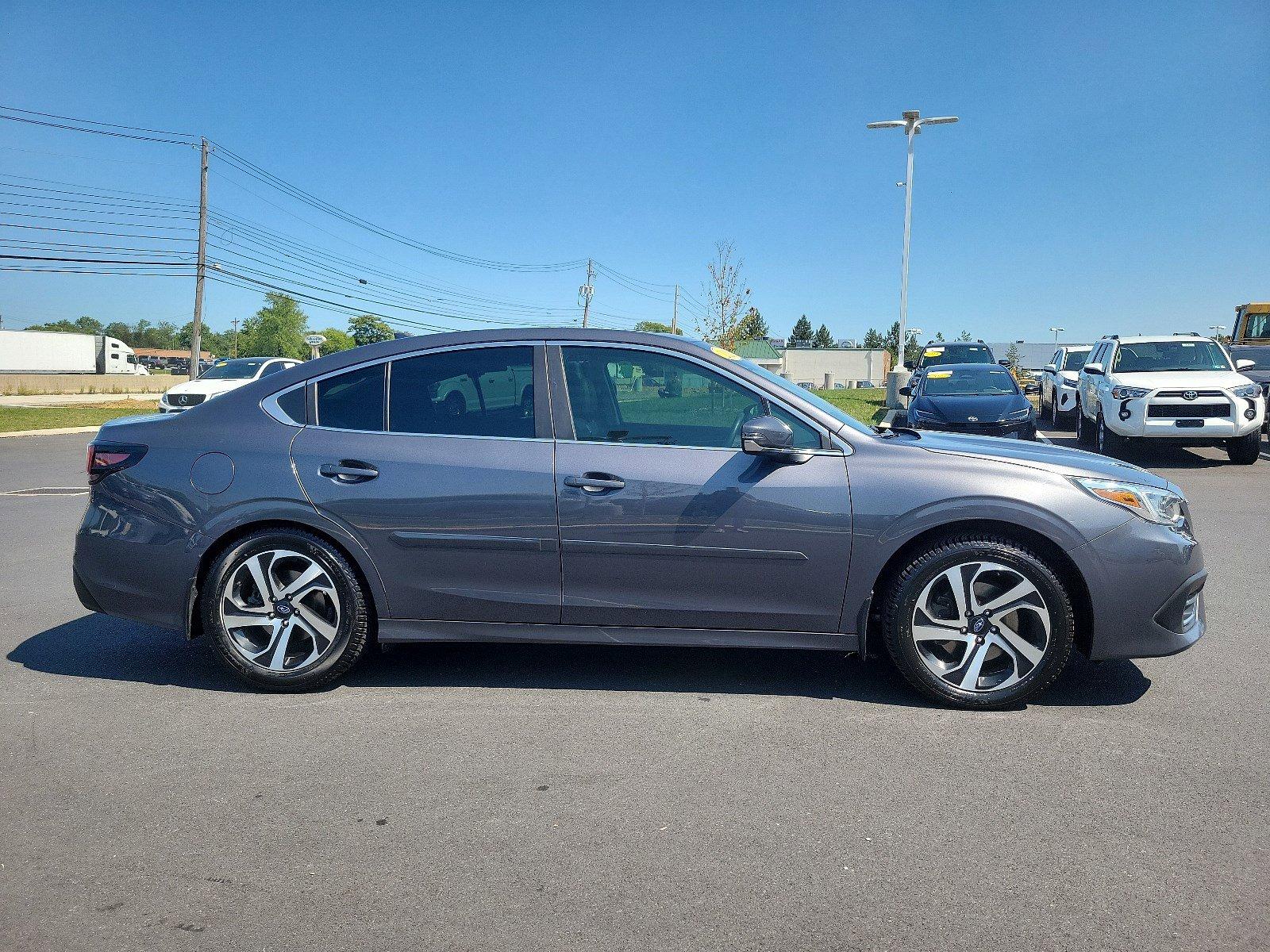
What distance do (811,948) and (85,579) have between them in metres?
3.72

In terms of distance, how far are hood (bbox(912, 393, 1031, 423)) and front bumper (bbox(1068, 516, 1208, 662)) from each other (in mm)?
9703

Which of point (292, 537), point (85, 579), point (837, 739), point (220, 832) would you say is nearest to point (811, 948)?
point (837, 739)

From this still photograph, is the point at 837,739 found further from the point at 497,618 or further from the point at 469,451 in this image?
the point at 469,451

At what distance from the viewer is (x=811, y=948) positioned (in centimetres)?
249

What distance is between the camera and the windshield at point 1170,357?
49.4 ft

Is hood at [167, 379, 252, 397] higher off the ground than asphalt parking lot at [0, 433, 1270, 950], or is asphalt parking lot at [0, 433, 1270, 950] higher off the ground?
hood at [167, 379, 252, 397]

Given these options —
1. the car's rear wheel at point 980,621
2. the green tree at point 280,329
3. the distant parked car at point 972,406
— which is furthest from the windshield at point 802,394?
the green tree at point 280,329

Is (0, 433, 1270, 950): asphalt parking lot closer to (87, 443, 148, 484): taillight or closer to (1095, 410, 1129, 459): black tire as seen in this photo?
(87, 443, 148, 484): taillight

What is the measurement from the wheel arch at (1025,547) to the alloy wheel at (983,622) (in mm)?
140

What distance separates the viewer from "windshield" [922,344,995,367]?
23.9m

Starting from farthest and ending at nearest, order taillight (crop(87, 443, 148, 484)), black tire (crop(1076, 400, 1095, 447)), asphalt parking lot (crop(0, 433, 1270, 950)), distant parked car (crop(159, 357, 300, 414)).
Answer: distant parked car (crop(159, 357, 300, 414)) < black tire (crop(1076, 400, 1095, 447)) < taillight (crop(87, 443, 148, 484)) < asphalt parking lot (crop(0, 433, 1270, 950))

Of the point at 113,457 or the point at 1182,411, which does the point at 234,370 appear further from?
the point at 113,457

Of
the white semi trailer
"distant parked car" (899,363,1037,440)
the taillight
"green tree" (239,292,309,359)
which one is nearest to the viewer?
the taillight

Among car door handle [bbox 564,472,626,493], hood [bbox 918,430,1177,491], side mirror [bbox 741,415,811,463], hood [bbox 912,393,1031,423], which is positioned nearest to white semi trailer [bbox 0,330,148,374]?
hood [bbox 912,393,1031,423]
